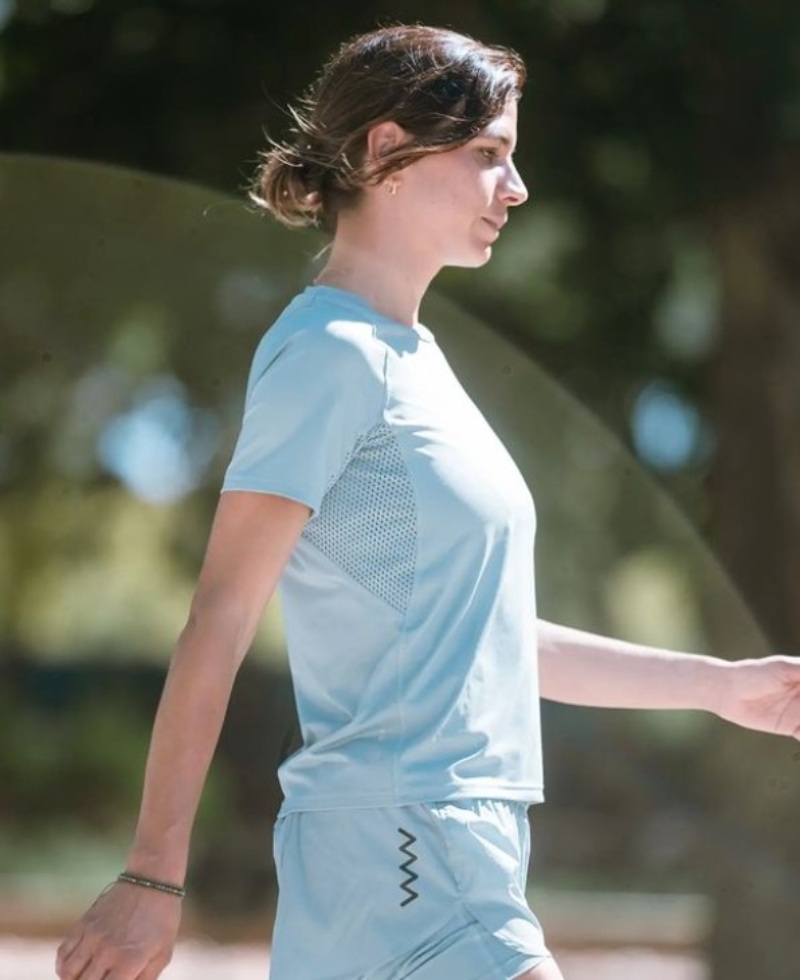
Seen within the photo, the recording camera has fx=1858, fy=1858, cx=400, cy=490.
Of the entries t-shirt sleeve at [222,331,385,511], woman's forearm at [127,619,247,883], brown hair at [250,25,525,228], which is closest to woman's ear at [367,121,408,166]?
brown hair at [250,25,525,228]

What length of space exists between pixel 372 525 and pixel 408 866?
302 millimetres

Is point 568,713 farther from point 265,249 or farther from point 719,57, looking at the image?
point 719,57

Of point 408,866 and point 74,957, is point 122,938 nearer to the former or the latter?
point 74,957

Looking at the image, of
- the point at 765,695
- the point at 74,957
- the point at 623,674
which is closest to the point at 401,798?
the point at 74,957

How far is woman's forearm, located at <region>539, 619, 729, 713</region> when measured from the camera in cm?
200

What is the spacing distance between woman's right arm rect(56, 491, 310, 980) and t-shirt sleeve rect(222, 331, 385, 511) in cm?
2

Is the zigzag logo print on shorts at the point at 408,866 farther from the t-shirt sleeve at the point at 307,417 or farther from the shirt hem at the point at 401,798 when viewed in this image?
the t-shirt sleeve at the point at 307,417

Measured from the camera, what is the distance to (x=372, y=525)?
1.67 meters

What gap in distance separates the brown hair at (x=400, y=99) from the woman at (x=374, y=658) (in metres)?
0.14

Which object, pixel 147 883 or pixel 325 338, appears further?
pixel 325 338

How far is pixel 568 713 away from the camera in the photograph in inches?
189

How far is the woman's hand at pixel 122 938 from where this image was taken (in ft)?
4.75

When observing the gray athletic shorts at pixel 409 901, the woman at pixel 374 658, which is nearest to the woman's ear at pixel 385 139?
the woman at pixel 374 658

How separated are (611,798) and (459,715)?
333 centimetres
